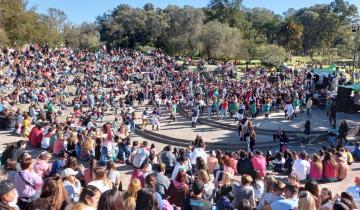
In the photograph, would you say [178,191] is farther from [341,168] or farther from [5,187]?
[341,168]

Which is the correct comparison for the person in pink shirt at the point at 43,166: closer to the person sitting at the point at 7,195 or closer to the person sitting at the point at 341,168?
the person sitting at the point at 7,195

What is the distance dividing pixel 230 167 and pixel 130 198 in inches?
197

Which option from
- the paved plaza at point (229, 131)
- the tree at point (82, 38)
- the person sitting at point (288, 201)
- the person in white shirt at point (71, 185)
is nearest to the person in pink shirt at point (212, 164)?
the person in white shirt at point (71, 185)

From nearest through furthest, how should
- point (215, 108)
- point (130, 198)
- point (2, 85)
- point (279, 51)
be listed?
point (130, 198) < point (215, 108) < point (2, 85) < point (279, 51)

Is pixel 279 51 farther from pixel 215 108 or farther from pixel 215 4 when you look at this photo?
pixel 215 108

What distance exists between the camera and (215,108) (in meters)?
27.0

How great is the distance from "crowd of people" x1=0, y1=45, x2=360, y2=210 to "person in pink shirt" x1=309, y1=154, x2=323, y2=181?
31 mm

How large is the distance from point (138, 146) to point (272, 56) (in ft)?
158

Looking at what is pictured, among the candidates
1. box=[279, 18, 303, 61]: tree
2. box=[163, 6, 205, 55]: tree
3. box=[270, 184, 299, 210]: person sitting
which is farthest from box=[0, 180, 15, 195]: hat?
box=[279, 18, 303, 61]: tree

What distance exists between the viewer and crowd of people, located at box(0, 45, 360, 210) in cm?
689

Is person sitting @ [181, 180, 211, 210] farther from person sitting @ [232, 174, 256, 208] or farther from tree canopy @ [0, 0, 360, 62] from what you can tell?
tree canopy @ [0, 0, 360, 62]

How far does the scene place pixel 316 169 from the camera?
509 inches

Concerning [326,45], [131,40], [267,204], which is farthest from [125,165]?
[326,45]

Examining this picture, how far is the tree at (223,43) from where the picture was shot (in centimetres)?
6150
